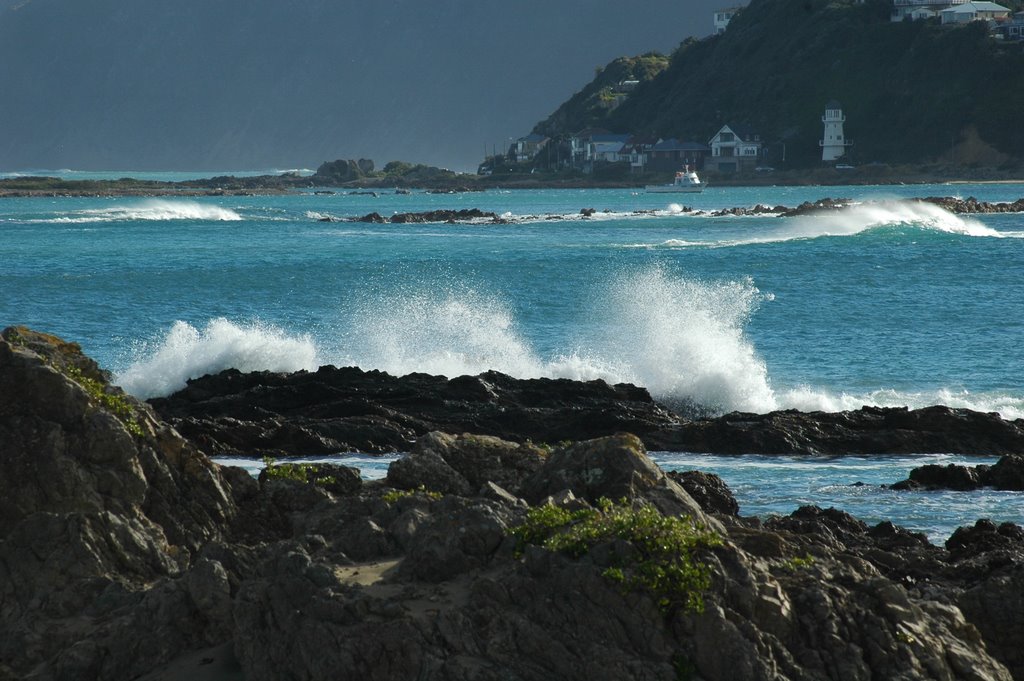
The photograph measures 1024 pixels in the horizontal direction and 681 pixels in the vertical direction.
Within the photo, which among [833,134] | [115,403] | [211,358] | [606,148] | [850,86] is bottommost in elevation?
[211,358]

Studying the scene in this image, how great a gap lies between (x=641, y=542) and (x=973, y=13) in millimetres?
156054

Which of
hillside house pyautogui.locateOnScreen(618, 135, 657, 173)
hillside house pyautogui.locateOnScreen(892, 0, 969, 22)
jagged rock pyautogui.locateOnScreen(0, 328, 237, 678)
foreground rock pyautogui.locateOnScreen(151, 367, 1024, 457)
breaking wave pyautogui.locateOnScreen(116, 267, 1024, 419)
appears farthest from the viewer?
hillside house pyautogui.locateOnScreen(618, 135, 657, 173)

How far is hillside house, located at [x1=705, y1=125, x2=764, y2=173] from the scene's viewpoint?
150 m

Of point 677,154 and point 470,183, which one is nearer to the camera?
point 677,154

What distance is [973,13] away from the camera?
15200 centimetres

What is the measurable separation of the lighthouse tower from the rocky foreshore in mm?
137131

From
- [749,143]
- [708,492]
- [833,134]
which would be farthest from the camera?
[749,143]

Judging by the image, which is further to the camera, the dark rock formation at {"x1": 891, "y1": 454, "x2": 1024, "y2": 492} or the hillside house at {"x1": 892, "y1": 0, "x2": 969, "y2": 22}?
the hillside house at {"x1": 892, "y1": 0, "x2": 969, "y2": 22}

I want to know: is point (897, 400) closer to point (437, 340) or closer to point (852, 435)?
point (852, 435)

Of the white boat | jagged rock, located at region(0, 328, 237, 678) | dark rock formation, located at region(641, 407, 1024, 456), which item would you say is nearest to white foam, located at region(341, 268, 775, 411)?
dark rock formation, located at region(641, 407, 1024, 456)

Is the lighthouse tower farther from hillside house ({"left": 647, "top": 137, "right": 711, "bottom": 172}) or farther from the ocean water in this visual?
the ocean water

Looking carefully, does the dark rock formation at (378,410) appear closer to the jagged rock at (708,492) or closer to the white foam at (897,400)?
the white foam at (897,400)

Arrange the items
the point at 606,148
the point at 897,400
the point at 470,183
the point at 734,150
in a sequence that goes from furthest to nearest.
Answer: the point at 470,183 < the point at 606,148 < the point at 734,150 < the point at 897,400

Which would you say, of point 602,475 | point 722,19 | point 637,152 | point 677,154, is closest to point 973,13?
point 677,154
